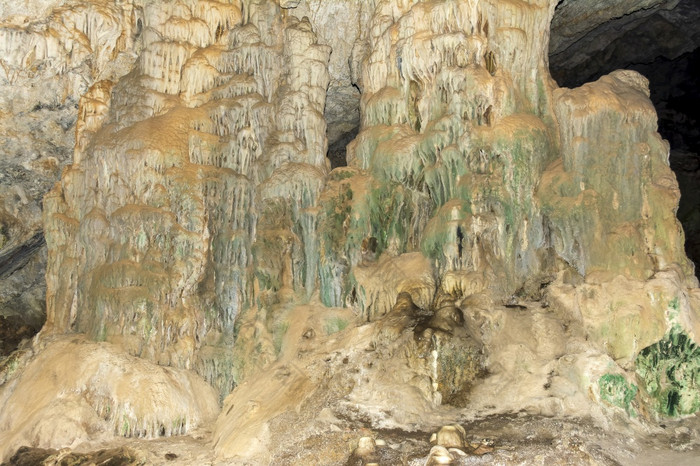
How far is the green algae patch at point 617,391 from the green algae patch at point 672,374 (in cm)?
57

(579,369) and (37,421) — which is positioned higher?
(579,369)

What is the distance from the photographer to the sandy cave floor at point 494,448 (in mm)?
8484

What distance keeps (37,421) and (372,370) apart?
17.6 feet

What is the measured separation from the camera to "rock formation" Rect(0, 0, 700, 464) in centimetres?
1038

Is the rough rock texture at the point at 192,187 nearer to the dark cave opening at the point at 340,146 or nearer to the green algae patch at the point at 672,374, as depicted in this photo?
the dark cave opening at the point at 340,146

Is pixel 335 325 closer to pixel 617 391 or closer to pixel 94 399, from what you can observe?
pixel 94 399

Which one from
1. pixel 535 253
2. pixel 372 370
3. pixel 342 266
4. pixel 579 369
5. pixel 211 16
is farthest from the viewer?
pixel 211 16

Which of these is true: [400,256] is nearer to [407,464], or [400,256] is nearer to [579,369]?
[579,369]

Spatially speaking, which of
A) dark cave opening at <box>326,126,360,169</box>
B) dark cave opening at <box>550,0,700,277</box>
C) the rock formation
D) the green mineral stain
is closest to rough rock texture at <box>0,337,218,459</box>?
the rock formation

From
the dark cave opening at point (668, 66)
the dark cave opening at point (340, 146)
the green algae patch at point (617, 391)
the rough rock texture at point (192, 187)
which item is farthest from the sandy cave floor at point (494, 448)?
the dark cave opening at point (668, 66)

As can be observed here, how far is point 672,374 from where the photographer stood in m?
10.3

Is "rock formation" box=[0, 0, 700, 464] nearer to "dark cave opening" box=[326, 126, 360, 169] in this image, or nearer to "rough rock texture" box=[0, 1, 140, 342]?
"rough rock texture" box=[0, 1, 140, 342]

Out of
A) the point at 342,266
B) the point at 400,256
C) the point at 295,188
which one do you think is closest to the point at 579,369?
the point at 400,256

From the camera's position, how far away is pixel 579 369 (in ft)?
32.8
